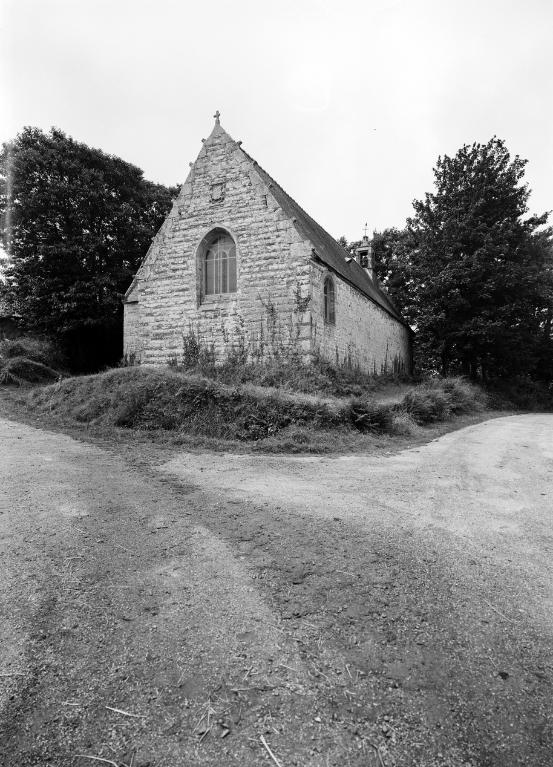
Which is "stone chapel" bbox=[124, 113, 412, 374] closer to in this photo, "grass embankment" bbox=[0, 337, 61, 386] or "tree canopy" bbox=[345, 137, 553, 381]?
"grass embankment" bbox=[0, 337, 61, 386]

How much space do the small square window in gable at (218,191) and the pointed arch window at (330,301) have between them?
525cm

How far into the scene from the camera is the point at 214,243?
54.4 ft

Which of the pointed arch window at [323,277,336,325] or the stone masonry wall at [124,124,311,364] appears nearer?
the stone masonry wall at [124,124,311,364]

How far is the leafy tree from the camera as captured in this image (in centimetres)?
2117

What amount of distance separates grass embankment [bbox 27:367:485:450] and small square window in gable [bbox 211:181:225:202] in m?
8.35

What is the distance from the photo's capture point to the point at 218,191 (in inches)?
642

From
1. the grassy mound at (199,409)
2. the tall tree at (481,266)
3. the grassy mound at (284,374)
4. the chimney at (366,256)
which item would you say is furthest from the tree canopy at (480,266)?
the grassy mound at (199,409)

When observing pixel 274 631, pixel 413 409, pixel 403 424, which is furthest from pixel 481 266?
pixel 274 631

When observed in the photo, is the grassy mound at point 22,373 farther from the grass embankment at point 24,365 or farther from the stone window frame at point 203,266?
the stone window frame at point 203,266

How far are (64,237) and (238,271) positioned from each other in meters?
11.8

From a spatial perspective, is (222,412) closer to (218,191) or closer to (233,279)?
(233,279)

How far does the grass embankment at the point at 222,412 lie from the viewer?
30.0 feet

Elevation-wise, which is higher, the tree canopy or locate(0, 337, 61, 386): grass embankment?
the tree canopy

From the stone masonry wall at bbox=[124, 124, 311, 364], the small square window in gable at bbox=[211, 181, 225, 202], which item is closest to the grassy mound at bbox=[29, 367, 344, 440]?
the stone masonry wall at bbox=[124, 124, 311, 364]
